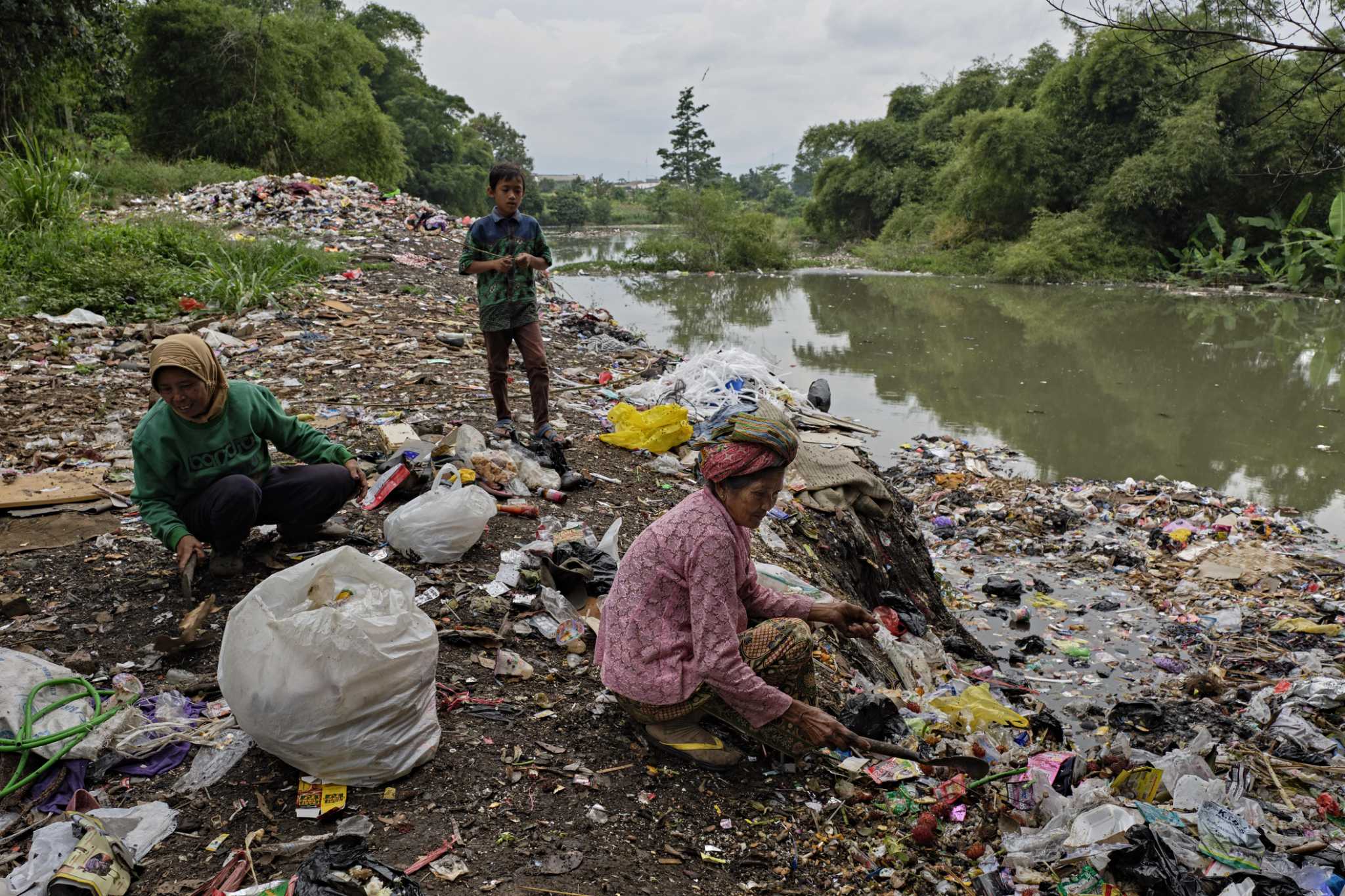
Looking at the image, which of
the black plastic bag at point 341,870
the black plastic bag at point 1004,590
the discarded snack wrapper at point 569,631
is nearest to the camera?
the black plastic bag at point 341,870

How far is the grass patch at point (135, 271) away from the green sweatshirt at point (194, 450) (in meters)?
4.64

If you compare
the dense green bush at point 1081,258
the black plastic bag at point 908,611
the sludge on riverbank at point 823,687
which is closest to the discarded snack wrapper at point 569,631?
the sludge on riverbank at point 823,687

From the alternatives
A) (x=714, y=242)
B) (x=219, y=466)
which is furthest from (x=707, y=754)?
(x=714, y=242)

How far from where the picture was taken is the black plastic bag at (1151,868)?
73.7 inches

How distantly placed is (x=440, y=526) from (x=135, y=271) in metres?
5.59

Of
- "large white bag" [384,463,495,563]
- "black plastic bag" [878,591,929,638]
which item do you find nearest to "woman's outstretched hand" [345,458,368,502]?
"large white bag" [384,463,495,563]

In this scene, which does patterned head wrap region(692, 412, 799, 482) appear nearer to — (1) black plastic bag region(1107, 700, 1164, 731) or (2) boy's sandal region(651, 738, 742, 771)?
(2) boy's sandal region(651, 738, 742, 771)

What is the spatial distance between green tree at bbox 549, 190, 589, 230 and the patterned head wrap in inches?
2010

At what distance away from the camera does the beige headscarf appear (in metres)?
2.42

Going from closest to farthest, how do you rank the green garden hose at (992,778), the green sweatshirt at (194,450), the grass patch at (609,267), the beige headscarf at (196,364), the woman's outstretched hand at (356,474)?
the green garden hose at (992,778), the beige headscarf at (196,364), the green sweatshirt at (194,450), the woman's outstretched hand at (356,474), the grass patch at (609,267)

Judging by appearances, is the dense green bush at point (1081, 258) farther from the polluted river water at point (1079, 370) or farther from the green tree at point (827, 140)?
the green tree at point (827, 140)

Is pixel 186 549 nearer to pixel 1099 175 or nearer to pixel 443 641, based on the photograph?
pixel 443 641

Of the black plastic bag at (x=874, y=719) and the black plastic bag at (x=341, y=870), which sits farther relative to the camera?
the black plastic bag at (x=874, y=719)

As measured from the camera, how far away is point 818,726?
2041 millimetres
